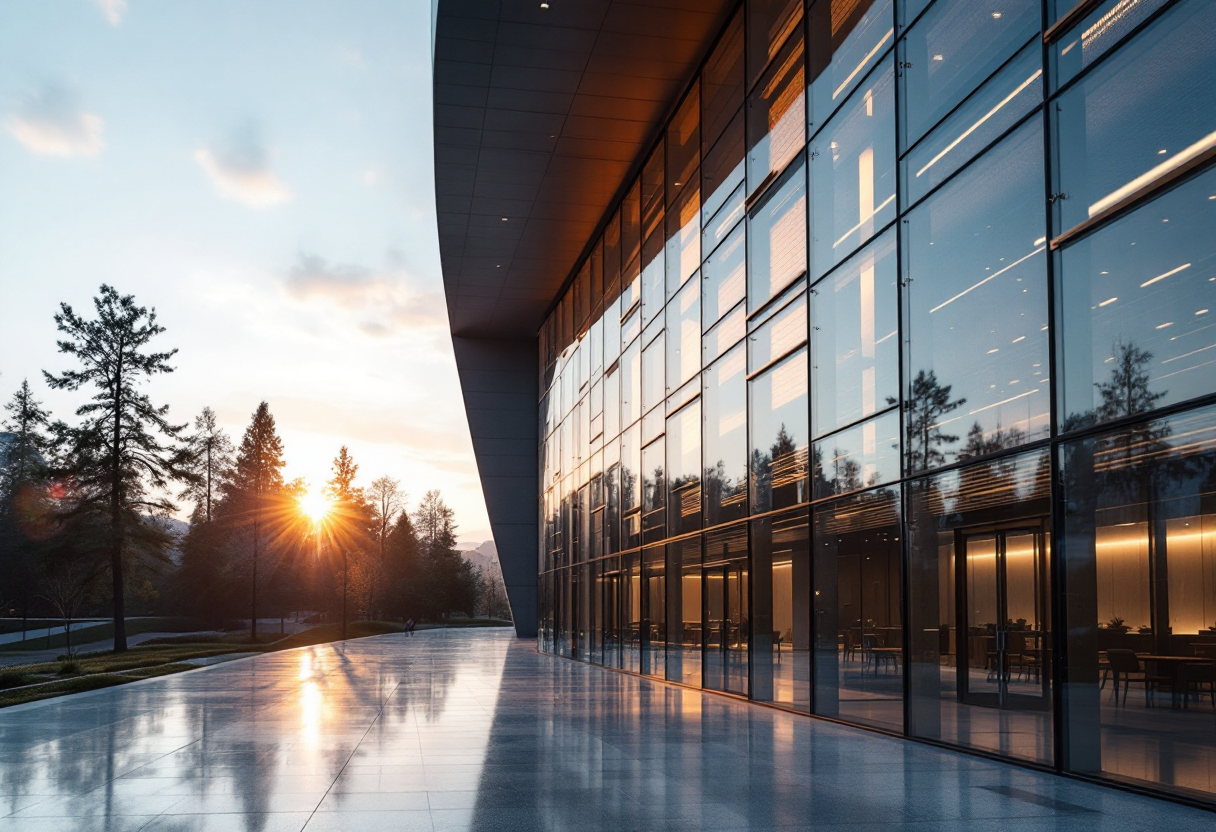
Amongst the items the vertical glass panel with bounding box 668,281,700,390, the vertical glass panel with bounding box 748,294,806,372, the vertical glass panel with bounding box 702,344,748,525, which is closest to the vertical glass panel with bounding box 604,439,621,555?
the vertical glass panel with bounding box 668,281,700,390

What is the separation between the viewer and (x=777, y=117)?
57.7ft

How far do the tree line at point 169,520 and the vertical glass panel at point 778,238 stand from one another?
37545 millimetres

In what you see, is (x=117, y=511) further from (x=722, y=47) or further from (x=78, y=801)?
(x=78, y=801)

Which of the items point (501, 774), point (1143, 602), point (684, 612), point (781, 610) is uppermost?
point (1143, 602)

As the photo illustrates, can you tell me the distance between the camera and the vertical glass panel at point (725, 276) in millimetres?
19141

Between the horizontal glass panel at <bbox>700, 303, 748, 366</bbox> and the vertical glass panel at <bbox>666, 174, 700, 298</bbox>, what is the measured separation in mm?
1702

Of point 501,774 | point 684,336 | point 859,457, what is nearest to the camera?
point 501,774

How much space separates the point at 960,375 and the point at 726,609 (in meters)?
8.76

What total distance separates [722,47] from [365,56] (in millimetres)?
6047

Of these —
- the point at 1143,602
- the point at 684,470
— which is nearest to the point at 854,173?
the point at 1143,602

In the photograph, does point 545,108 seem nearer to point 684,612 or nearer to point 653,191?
point 653,191

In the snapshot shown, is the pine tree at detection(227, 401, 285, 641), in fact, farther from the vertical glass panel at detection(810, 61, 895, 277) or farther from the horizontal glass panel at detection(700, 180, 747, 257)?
the vertical glass panel at detection(810, 61, 895, 277)

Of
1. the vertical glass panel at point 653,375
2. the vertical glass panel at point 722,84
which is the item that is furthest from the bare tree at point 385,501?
the vertical glass panel at point 722,84

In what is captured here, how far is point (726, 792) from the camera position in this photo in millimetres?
9055
